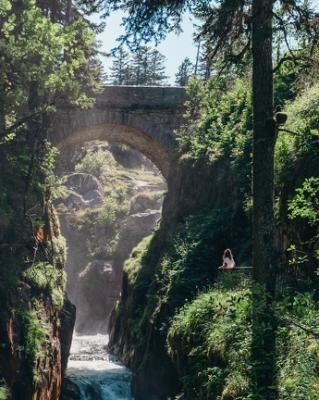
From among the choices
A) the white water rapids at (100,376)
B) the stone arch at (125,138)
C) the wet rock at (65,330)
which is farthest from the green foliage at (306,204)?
the stone arch at (125,138)

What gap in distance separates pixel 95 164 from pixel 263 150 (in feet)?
141

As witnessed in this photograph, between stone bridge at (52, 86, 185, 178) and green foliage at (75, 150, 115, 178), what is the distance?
1045 inches

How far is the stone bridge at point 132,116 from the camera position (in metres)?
21.6

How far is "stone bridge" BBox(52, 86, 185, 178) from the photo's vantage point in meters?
21.6

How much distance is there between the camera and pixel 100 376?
1850 cm

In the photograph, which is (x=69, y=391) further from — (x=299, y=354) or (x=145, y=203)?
(x=145, y=203)

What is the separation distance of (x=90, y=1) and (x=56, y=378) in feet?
34.1

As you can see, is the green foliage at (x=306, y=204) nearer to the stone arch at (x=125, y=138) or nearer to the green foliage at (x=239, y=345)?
the green foliage at (x=239, y=345)

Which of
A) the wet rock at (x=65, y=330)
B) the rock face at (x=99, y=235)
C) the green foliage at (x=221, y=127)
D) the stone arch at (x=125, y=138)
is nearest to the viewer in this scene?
the green foliage at (x=221, y=127)

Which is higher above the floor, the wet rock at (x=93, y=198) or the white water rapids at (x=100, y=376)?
the wet rock at (x=93, y=198)

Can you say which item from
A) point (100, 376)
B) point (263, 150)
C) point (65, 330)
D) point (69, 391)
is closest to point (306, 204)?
point (263, 150)

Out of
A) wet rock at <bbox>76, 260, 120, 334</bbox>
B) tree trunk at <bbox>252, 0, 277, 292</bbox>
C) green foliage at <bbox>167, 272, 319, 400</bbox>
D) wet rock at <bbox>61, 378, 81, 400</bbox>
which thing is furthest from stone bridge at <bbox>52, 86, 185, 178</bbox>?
wet rock at <bbox>76, 260, 120, 334</bbox>

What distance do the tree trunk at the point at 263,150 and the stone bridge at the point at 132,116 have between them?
14.6 m

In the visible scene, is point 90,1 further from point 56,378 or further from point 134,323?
point 134,323
